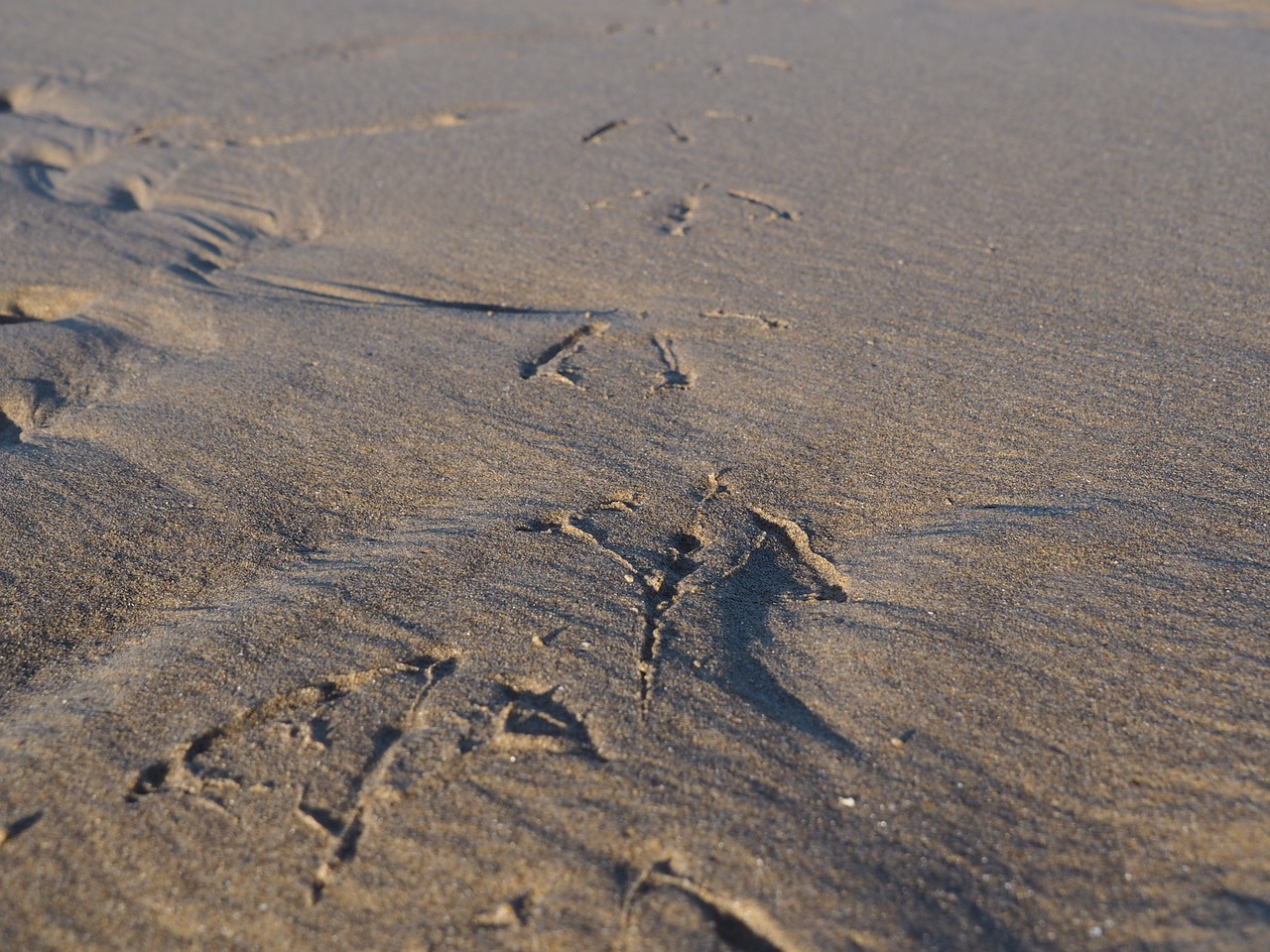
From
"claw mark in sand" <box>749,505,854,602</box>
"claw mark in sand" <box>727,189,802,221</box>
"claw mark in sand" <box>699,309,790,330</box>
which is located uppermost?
"claw mark in sand" <box>727,189,802,221</box>

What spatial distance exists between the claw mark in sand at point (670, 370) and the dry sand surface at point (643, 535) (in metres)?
0.01

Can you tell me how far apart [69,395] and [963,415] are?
8.40 feet

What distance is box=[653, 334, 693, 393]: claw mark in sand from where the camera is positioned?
2.95 meters

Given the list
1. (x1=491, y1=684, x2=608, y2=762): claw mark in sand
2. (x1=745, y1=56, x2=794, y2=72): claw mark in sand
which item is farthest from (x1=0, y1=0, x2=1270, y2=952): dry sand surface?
(x1=745, y1=56, x2=794, y2=72): claw mark in sand

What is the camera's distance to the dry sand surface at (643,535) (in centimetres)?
164

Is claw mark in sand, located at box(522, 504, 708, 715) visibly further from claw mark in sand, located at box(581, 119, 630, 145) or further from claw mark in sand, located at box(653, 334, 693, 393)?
claw mark in sand, located at box(581, 119, 630, 145)

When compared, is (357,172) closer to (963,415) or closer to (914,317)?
(914,317)

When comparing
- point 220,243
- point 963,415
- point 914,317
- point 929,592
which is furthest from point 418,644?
point 220,243

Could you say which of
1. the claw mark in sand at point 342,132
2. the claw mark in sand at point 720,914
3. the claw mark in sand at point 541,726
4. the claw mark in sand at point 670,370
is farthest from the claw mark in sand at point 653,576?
the claw mark in sand at point 342,132

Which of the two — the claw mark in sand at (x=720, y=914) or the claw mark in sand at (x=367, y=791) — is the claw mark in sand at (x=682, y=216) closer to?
the claw mark in sand at (x=367, y=791)

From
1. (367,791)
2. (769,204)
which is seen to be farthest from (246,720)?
(769,204)

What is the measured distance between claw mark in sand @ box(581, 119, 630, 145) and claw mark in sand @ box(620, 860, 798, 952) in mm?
3724

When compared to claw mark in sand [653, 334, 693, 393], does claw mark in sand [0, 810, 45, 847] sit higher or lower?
lower

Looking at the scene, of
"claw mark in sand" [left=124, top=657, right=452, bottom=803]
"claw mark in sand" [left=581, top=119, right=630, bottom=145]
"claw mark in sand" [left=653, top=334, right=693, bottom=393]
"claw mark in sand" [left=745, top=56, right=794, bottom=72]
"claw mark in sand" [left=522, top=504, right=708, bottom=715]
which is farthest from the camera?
"claw mark in sand" [left=745, top=56, right=794, bottom=72]
